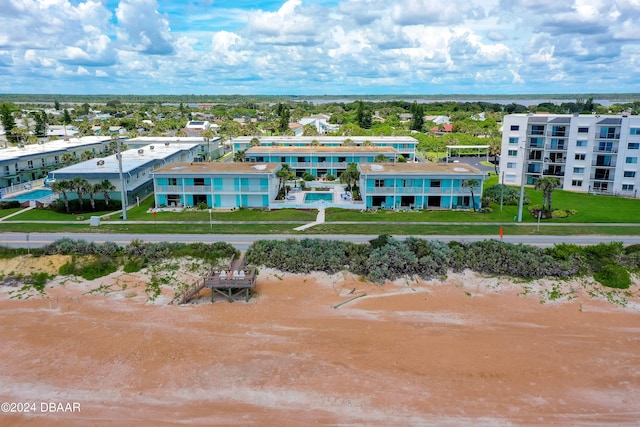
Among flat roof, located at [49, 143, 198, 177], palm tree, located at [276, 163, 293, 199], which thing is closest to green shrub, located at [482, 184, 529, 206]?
palm tree, located at [276, 163, 293, 199]

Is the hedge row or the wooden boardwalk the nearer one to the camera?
the wooden boardwalk

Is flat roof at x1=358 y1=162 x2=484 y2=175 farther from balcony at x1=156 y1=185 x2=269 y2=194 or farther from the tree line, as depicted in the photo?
the tree line

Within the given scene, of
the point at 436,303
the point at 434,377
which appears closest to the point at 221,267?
the point at 436,303

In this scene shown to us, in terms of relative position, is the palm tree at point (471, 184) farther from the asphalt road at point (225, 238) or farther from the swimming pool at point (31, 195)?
the swimming pool at point (31, 195)

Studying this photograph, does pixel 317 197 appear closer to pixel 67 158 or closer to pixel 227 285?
pixel 227 285

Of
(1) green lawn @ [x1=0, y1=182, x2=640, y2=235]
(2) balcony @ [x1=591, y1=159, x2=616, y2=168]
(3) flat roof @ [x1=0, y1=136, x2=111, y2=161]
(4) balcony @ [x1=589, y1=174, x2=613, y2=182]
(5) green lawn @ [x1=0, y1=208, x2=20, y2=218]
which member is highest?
(3) flat roof @ [x1=0, y1=136, x2=111, y2=161]
